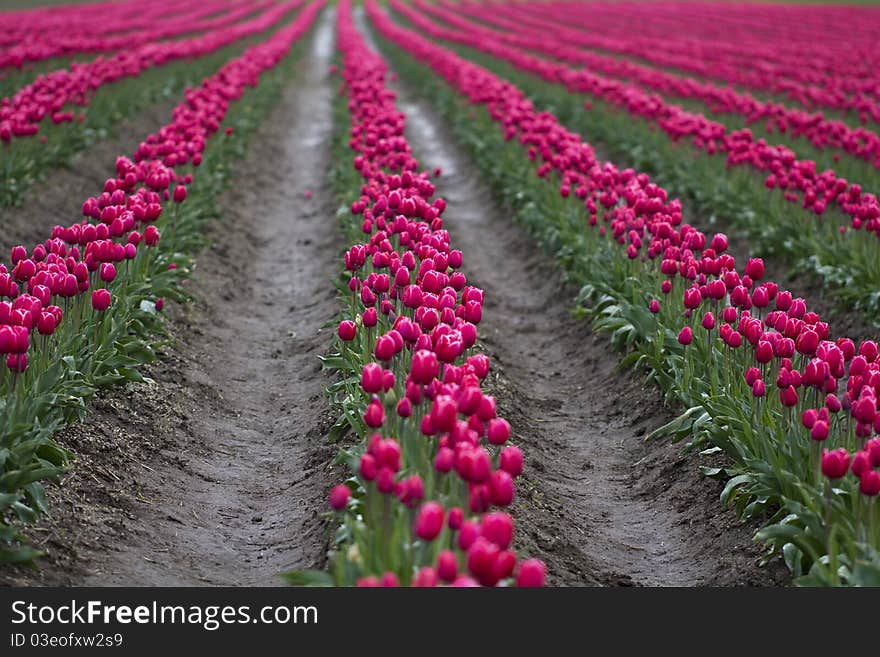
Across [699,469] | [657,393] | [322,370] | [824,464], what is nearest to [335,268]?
[322,370]

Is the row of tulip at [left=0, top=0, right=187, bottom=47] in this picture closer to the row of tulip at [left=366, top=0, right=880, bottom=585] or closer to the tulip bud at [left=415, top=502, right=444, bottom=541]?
the row of tulip at [left=366, top=0, right=880, bottom=585]

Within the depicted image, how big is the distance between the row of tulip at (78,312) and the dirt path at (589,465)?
2745 millimetres

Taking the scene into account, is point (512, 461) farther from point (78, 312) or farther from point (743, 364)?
point (78, 312)

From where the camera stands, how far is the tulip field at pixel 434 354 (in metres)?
5.42

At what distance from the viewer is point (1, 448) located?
5.66 m

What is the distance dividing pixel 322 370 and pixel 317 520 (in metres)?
2.80

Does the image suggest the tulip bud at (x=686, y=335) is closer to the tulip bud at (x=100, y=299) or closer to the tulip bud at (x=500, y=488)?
the tulip bud at (x=500, y=488)

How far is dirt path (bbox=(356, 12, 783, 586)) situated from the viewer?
21.3 feet

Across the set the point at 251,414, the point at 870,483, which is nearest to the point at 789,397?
the point at 870,483

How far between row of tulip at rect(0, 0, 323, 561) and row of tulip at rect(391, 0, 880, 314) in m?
6.53

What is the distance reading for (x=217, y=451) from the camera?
8.02 m

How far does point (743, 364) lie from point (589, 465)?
147 centimetres

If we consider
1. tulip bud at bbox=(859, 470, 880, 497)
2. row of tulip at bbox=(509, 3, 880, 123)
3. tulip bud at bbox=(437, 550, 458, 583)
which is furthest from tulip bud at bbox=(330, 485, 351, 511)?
row of tulip at bbox=(509, 3, 880, 123)

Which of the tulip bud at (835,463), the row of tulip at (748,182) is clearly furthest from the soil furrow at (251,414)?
the row of tulip at (748,182)
